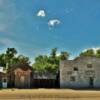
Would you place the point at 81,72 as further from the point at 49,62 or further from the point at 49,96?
the point at 49,62

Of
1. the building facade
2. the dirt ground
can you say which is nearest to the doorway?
the building facade

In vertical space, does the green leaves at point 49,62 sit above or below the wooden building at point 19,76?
above

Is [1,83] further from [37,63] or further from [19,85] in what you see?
[37,63]

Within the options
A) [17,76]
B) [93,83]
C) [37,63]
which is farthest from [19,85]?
[37,63]

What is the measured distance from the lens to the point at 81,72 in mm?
63062

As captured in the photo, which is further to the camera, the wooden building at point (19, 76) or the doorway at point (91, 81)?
the doorway at point (91, 81)

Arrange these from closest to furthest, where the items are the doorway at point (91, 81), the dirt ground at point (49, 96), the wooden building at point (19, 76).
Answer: the dirt ground at point (49, 96) → the wooden building at point (19, 76) → the doorway at point (91, 81)

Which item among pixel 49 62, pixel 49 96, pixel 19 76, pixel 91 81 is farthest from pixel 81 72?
pixel 49 62

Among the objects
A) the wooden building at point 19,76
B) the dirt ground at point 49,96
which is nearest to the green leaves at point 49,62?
the wooden building at point 19,76

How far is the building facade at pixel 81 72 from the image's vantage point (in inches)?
2472

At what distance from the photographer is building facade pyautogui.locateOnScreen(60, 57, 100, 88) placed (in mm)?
Result: 62781

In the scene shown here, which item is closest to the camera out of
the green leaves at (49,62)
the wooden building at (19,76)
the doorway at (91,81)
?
the wooden building at (19,76)

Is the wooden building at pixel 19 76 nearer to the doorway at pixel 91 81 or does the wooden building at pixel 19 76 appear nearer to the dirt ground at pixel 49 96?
the doorway at pixel 91 81

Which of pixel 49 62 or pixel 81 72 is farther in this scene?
pixel 49 62
